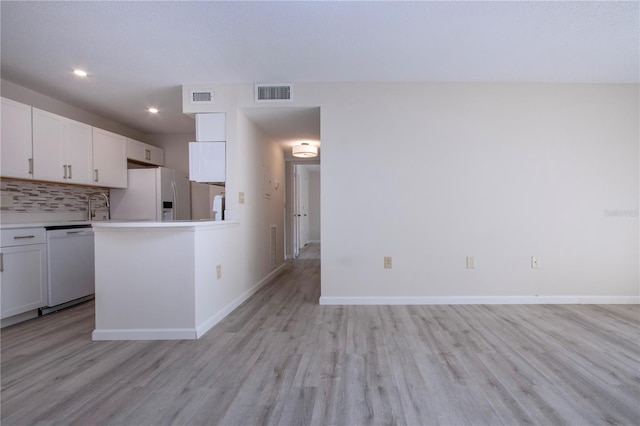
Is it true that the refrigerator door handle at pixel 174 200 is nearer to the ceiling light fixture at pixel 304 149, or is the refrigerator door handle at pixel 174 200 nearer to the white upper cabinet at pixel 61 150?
the white upper cabinet at pixel 61 150

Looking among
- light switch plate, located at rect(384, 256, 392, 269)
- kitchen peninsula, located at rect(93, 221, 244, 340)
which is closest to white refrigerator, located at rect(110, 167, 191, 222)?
kitchen peninsula, located at rect(93, 221, 244, 340)

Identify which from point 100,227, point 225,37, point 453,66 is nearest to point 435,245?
point 453,66

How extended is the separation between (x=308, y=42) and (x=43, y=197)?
3445 mm

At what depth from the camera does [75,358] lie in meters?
1.97

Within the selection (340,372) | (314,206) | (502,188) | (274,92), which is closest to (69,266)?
(274,92)

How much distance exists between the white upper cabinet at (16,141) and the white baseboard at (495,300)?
3.25 m

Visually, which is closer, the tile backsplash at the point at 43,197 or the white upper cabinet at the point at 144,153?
the tile backsplash at the point at 43,197

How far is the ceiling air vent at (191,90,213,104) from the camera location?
10.2ft

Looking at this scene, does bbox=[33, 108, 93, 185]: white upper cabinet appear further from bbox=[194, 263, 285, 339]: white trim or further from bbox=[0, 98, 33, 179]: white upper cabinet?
bbox=[194, 263, 285, 339]: white trim

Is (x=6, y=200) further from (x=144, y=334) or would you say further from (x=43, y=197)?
(x=144, y=334)

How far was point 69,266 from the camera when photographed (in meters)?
3.07

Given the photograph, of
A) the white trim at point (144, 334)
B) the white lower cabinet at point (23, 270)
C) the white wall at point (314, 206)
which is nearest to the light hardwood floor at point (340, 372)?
the white trim at point (144, 334)

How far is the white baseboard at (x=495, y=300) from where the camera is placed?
305 centimetres

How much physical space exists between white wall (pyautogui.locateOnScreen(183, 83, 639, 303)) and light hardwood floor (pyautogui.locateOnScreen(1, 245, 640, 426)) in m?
0.45
